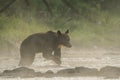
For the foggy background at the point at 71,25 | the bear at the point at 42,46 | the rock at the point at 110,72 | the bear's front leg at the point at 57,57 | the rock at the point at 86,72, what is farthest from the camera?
the foggy background at the point at 71,25

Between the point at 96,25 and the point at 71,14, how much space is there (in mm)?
1094

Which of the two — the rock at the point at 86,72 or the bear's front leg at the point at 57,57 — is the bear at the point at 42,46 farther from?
the rock at the point at 86,72

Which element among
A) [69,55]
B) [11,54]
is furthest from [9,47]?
[69,55]

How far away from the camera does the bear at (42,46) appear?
16.1 metres

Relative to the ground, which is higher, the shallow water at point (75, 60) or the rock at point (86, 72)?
the shallow water at point (75, 60)

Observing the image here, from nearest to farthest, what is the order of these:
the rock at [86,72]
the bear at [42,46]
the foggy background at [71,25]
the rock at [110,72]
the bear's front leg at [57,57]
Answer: the rock at [110,72], the rock at [86,72], the bear at [42,46], the bear's front leg at [57,57], the foggy background at [71,25]

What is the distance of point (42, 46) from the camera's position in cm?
1644

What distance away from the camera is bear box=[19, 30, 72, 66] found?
16094mm

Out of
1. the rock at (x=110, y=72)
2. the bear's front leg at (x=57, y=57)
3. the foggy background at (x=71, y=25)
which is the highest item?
the foggy background at (x=71, y=25)

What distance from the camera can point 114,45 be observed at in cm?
2095

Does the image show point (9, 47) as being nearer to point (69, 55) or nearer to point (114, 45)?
point (69, 55)

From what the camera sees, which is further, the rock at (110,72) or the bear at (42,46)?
the bear at (42,46)

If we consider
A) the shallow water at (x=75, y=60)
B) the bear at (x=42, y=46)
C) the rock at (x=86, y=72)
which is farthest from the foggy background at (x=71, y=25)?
the rock at (x=86, y=72)

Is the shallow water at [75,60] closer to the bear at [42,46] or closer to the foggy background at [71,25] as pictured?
the foggy background at [71,25]
